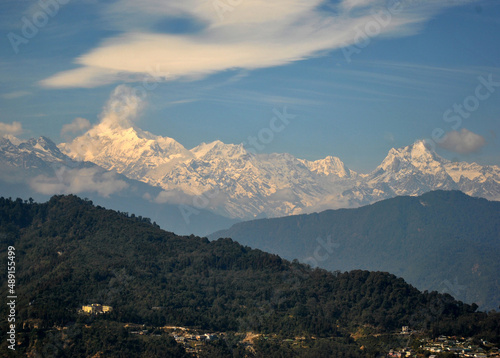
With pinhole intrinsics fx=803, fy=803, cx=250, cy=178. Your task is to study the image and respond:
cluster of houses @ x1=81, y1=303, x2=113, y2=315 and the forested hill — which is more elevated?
the forested hill

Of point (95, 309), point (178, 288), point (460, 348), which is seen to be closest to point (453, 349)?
point (460, 348)

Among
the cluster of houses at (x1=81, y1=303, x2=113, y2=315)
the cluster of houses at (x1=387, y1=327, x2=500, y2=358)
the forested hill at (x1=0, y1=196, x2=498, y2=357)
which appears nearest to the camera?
the cluster of houses at (x1=387, y1=327, x2=500, y2=358)

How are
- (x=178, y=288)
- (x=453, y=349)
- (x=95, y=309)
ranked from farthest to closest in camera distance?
1. (x=178, y=288)
2. (x=95, y=309)
3. (x=453, y=349)

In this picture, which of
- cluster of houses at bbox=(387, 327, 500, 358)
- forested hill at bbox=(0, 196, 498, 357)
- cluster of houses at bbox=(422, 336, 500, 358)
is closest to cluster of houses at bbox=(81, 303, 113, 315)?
forested hill at bbox=(0, 196, 498, 357)

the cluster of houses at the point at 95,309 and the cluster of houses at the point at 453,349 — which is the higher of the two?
the cluster of houses at the point at 95,309

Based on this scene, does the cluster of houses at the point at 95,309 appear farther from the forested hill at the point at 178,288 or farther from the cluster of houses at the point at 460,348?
the cluster of houses at the point at 460,348

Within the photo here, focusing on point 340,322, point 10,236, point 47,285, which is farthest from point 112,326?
point 10,236

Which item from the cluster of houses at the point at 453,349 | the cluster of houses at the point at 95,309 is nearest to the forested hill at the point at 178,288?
the cluster of houses at the point at 95,309

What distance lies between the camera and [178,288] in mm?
156250

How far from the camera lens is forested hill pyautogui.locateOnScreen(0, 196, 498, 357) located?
432 ft

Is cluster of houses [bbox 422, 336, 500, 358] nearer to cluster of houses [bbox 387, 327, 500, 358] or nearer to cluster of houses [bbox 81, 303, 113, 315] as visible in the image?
cluster of houses [bbox 387, 327, 500, 358]

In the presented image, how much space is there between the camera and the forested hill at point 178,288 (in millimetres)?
131750

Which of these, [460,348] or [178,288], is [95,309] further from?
[460,348]

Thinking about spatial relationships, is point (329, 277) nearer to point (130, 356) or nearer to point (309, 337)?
point (309, 337)
